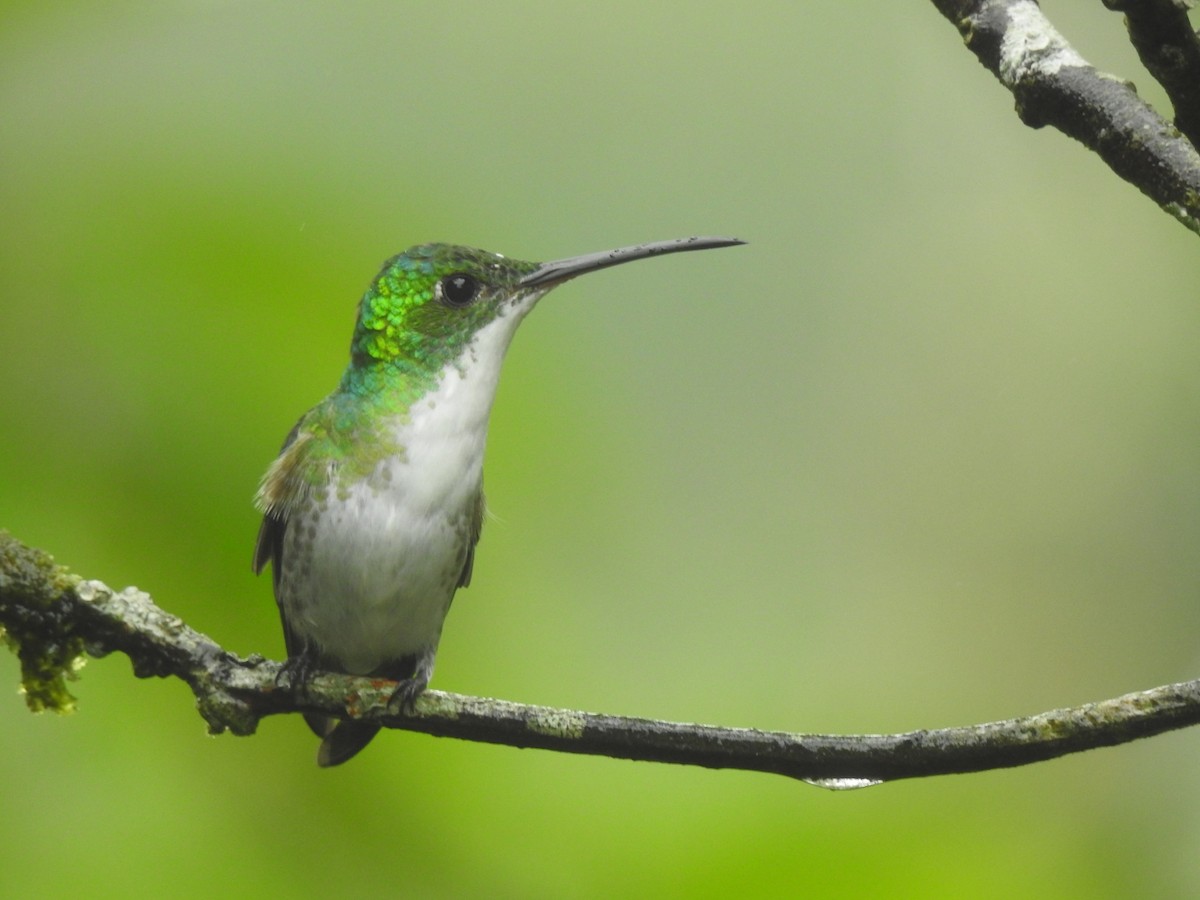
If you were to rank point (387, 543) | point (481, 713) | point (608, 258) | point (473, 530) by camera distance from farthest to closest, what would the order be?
point (473, 530)
point (387, 543)
point (608, 258)
point (481, 713)

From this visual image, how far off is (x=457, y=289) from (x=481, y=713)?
80 centimetres

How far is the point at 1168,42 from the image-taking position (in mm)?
808

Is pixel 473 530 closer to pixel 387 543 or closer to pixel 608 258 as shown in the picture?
pixel 387 543

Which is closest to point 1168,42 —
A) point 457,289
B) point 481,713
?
point 481,713

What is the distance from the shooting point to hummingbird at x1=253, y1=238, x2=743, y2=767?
1.67 m

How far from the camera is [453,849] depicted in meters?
2.37

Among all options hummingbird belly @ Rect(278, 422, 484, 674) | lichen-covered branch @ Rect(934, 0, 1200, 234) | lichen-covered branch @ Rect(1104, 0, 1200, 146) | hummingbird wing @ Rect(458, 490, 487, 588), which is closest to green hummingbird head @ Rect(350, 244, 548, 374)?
hummingbird belly @ Rect(278, 422, 484, 674)

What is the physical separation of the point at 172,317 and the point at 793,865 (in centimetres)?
167

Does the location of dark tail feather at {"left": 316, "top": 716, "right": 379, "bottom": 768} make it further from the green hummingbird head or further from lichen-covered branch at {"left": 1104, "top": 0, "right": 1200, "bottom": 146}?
lichen-covered branch at {"left": 1104, "top": 0, "right": 1200, "bottom": 146}

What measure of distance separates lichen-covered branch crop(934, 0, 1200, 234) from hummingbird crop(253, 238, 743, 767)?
0.62m

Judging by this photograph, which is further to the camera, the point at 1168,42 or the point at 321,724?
the point at 321,724

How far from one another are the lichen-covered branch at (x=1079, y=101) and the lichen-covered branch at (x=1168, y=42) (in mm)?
15

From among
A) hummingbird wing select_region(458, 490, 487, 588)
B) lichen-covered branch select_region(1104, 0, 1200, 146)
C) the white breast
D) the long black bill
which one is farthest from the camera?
hummingbird wing select_region(458, 490, 487, 588)

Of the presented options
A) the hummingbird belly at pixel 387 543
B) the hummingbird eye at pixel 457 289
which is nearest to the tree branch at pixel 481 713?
the hummingbird belly at pixel 387 543
